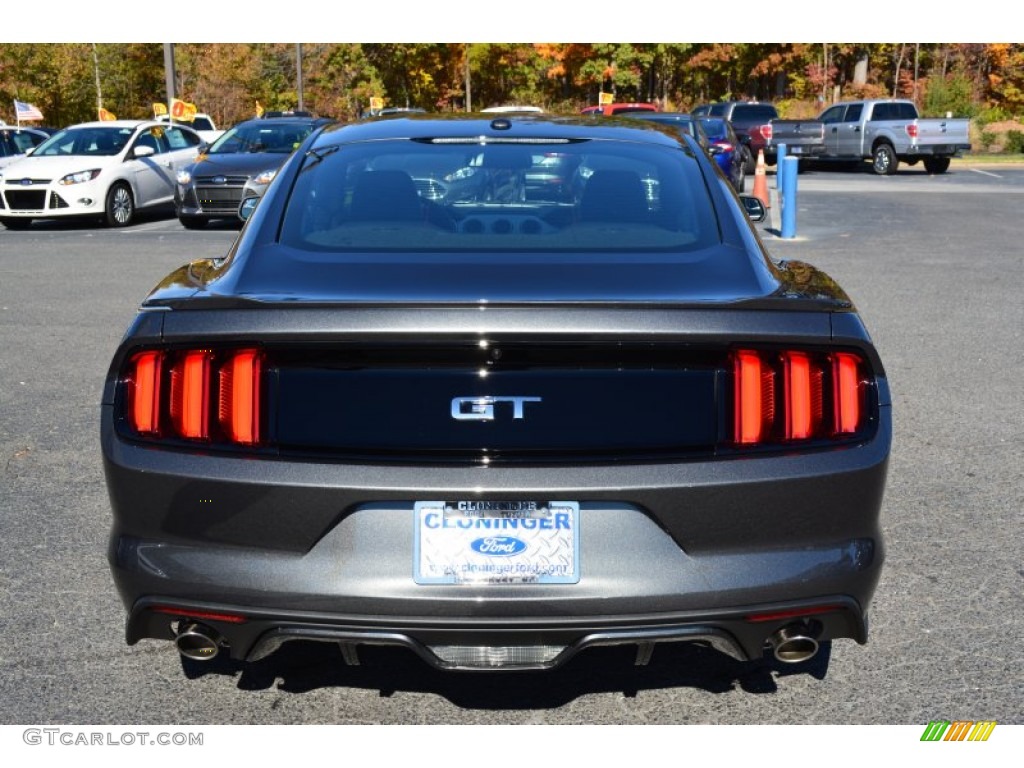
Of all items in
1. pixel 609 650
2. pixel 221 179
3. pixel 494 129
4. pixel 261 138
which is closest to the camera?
pixel 609 650

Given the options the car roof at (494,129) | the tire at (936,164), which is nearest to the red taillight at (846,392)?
the car roof at (494,129)

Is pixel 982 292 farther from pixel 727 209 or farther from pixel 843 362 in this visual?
pixel 843 362

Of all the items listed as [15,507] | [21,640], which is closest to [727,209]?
[21,640]

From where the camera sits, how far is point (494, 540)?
2.98m

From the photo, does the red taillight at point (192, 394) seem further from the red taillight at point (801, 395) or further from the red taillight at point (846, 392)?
the red taillight at point (846, 392)

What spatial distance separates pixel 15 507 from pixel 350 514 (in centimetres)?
291

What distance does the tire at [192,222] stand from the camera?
59.8ft

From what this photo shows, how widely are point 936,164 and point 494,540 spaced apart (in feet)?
98.7

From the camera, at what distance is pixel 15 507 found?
17.5 feet

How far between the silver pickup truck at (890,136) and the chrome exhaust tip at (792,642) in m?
28.1

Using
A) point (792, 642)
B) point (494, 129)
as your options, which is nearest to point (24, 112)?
point (494, 129)

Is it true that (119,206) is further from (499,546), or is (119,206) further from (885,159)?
(885,159)

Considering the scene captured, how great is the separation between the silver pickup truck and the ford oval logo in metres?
28.5
